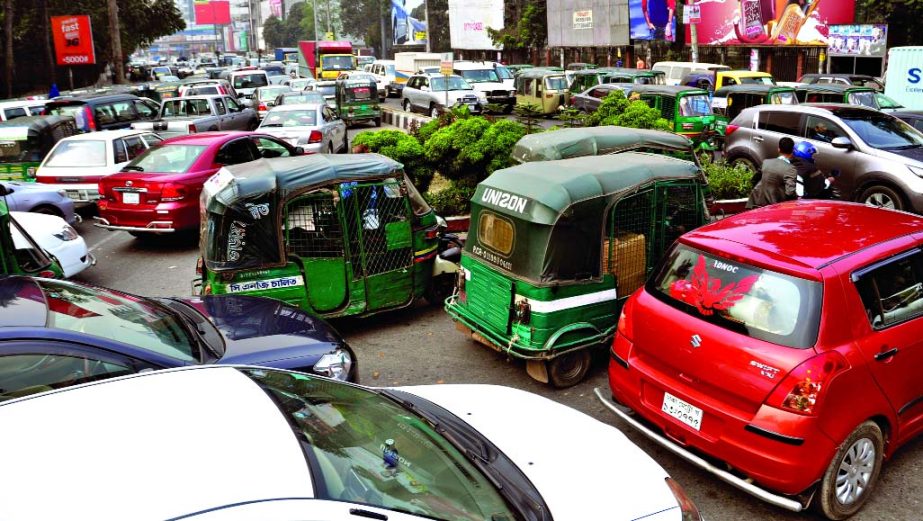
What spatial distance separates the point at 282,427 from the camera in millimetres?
2959

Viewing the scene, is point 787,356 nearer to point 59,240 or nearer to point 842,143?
point 842,143

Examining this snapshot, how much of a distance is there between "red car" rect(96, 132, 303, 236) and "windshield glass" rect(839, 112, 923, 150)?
9.75 metres

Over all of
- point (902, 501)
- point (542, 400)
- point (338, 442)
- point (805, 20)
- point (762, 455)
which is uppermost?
point (805, 20)

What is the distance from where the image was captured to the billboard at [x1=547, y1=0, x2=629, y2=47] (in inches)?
1674

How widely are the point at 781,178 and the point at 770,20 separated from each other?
2686 cm

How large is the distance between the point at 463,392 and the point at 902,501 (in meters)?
2.87

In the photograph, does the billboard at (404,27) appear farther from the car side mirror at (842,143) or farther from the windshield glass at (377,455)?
the windshield glass at (377,455)

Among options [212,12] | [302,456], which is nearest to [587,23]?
[302,456]

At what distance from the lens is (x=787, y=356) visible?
4469 millimetres

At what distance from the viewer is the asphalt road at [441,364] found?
16.1ft

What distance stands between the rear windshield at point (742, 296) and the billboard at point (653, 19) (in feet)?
119

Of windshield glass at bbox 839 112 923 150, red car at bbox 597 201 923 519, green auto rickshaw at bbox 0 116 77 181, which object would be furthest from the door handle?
green auto rickshaw at bbox 0 116 77 181

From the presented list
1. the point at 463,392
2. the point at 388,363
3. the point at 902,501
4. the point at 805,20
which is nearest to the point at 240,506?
the point at 463,392

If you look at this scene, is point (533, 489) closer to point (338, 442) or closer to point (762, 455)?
point (338, 442)
